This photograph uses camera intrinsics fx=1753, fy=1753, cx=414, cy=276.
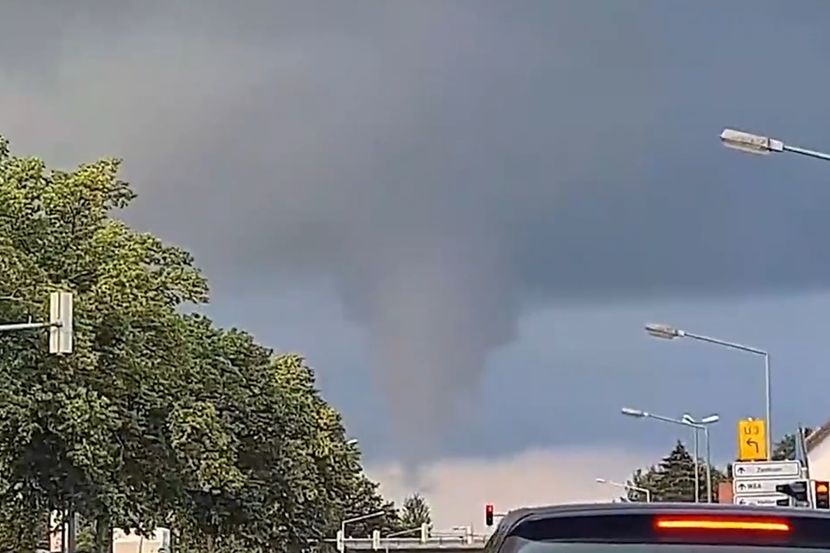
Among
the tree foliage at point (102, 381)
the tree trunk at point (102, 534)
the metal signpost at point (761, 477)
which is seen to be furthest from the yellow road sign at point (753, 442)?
the tree trunk at point (102, 534)

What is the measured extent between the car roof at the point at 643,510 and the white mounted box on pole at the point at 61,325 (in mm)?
24521

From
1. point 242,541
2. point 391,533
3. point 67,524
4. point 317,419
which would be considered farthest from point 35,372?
point 391,533

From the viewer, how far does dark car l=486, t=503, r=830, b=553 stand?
5.64m

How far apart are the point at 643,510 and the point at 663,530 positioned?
12cm

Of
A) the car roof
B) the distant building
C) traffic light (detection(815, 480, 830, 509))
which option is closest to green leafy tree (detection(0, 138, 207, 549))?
traffic light (detection(815, 480, 830, 509))

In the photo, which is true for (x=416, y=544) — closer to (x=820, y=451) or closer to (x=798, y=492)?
(x=820, y=451)

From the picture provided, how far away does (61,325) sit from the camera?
29.8 meters

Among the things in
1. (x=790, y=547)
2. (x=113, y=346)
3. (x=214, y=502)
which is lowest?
(x=790, y=547)

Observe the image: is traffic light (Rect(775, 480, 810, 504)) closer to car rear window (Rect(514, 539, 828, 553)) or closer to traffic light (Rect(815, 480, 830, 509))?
traffic light (Rect(815, 480, 830, 509))

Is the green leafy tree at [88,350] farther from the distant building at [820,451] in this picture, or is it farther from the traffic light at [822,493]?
the distant building at [820,451]

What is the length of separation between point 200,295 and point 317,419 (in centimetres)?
2808

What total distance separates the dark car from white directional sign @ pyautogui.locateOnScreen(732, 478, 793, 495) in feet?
112

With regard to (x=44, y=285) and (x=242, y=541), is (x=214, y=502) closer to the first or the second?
(x=242, y=541)

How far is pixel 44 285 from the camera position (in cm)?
4628
